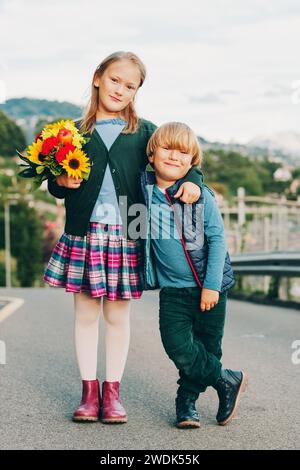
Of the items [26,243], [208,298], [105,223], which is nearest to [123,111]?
[105,223]

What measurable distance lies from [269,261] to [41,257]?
74484mm

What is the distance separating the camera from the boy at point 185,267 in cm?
491

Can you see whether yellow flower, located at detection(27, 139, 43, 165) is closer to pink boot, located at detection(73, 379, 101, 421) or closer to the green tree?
pink boot, located at detection(73, 379, 101, 421)

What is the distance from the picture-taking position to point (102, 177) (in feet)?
16.8

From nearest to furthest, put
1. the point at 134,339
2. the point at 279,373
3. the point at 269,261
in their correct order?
the point at 279,373 < the point at 134,339 < the point at 269,261

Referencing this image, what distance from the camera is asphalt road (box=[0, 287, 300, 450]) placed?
4.68m

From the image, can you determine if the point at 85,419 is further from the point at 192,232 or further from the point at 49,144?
Result: the point at 49,144

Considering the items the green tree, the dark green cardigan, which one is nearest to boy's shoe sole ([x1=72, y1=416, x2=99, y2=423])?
the dark green cardigan

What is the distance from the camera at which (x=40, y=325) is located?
11.1 meters

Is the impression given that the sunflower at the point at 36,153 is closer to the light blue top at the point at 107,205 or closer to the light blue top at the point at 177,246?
the light blue top at the point at 107,205

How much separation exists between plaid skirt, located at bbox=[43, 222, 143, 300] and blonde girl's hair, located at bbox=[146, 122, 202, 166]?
506mm

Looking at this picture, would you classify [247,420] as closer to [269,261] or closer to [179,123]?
[179,123]

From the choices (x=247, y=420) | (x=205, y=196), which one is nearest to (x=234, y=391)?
(x=247, y=420)

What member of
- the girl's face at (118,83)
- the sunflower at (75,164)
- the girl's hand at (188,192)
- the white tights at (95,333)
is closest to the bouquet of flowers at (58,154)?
the sunflower at (75,164)
